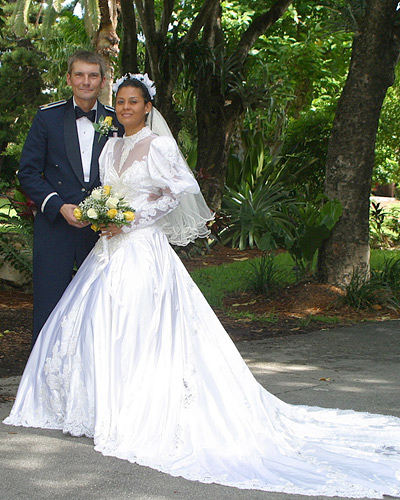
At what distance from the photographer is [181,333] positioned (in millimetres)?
3943

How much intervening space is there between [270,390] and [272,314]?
2864 mm

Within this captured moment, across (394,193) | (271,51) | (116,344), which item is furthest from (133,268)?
(394,193)

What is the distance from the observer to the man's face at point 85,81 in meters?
4.32

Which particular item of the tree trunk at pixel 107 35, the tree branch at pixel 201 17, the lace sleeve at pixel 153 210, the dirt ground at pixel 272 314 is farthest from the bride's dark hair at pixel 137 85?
the tree trunk at pixel 107 35

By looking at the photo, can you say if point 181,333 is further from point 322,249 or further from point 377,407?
point 322,249

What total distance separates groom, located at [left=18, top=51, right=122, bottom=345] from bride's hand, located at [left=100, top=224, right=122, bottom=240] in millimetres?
320

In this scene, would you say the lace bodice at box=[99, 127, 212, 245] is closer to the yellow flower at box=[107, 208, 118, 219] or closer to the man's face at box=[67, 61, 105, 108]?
the yellow flower at box=[107, 208, 118, 219]

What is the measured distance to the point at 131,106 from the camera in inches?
162

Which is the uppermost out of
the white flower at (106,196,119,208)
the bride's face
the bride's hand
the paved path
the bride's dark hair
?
the bride's dark hair

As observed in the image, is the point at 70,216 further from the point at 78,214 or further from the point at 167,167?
the point at 167,167

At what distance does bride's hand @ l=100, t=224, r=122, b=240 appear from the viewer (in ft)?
13.3

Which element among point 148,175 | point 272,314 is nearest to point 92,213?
point 148,175

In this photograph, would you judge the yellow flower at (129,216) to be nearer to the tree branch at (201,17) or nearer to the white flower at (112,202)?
the white flower at (112,202)

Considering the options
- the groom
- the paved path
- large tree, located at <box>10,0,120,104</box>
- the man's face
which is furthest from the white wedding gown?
large tree, located at <box>10,0,120,104</box>
